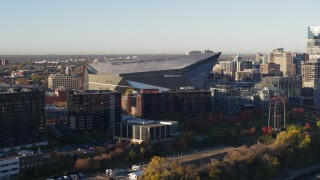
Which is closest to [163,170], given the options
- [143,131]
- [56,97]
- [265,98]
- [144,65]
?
[143,131]

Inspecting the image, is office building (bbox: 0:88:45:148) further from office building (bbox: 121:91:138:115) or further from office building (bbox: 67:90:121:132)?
office building (bbox: 121:91:138:115)

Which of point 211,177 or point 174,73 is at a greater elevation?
point 174,73

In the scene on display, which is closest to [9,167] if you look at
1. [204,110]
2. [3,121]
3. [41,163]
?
[41,163]

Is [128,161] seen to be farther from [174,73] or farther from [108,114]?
[174,73]

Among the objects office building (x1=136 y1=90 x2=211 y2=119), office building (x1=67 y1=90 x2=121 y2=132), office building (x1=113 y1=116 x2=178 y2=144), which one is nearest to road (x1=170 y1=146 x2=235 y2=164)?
office building (x1=113 y1=116 x2=178 y2=144)

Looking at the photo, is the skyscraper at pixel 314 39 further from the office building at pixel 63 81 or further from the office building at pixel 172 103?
the office building at pixel 172 103

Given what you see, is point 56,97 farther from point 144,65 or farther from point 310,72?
point 310,72

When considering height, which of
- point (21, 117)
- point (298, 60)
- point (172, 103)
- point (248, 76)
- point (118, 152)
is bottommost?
point (118, 152)
